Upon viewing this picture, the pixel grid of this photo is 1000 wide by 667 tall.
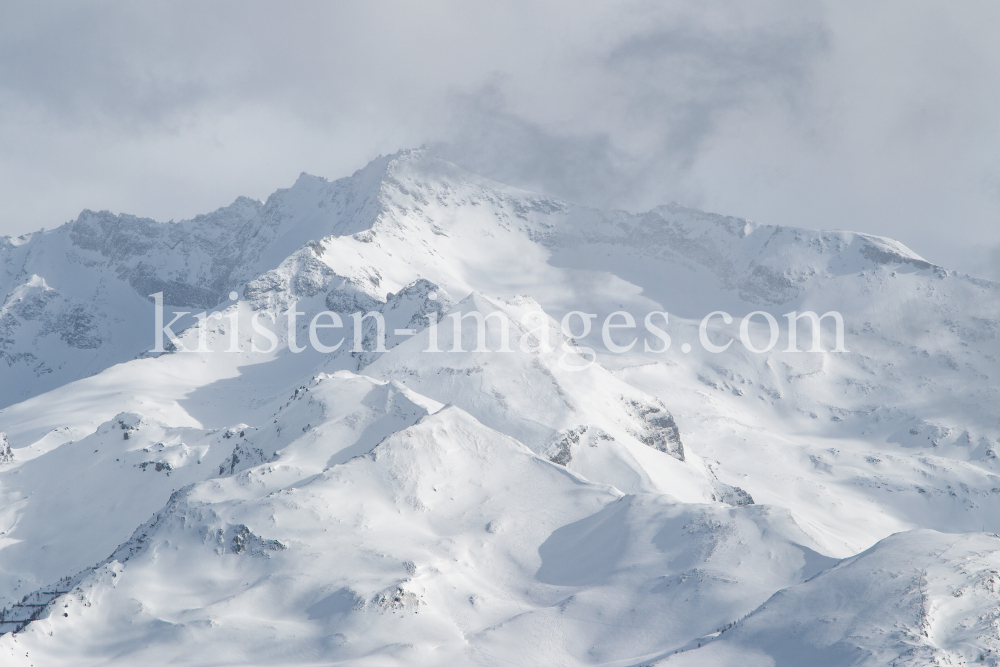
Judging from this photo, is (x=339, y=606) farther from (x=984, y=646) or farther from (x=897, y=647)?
(x=984, y=646)

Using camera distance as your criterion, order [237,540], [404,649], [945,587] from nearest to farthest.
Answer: [945,587]
[404,649]
[237,540]

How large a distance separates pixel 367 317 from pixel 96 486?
3863 inches

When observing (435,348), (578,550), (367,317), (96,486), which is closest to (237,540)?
(578,550)

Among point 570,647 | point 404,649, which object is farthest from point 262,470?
point 570,647

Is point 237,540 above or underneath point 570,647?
above

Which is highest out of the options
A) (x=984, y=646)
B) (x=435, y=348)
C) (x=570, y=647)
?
(x=435, y=348)

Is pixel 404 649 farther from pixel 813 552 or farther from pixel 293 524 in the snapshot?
pixel 813 552

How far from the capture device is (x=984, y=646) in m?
48.6

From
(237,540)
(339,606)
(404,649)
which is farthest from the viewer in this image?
(237,540)

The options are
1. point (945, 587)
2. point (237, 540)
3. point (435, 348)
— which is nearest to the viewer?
point (945, 587)

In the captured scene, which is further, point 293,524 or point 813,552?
point 293,524

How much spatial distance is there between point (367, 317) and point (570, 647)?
141 m

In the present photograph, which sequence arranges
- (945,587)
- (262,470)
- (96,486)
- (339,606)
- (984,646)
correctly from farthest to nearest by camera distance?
(96,486) → (262,470) → (339,606) → (945,587) → (984,646)

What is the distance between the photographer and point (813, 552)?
66.1m
